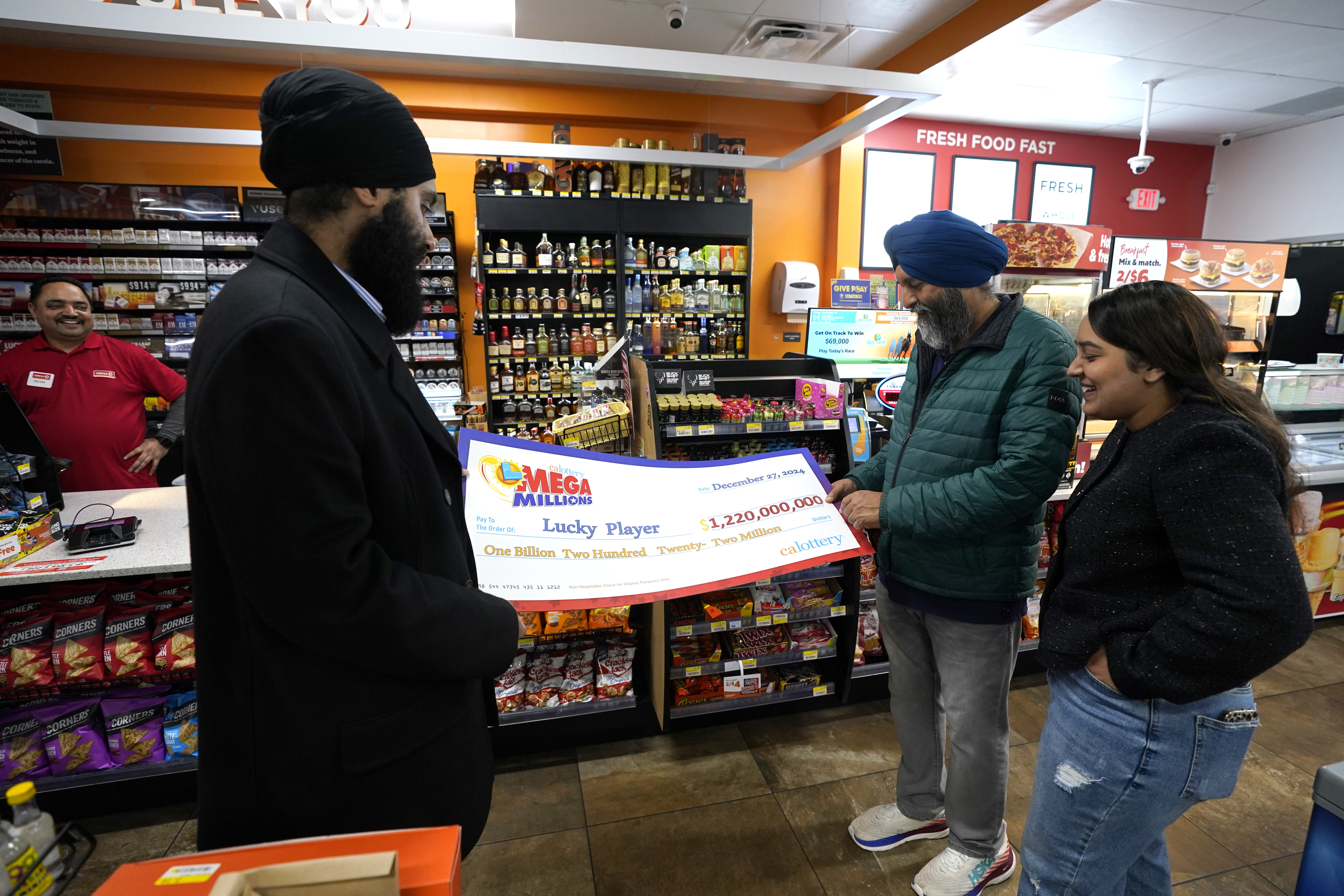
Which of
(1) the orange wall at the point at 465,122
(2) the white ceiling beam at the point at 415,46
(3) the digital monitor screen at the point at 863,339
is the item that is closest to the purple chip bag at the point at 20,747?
(2) the white ceiling beam at the point at 415,46

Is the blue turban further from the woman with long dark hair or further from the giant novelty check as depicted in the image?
the giant novelty check

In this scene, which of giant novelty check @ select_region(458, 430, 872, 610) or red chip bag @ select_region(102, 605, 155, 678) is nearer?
giant novelty check @ select_region(458, 430, 872, 610)

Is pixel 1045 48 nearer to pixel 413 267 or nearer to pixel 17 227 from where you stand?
pixel 413 267

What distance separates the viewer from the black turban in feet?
3.20

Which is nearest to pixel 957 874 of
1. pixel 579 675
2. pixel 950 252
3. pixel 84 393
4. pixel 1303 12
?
pixel 579 675

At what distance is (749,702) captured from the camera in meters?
2.90

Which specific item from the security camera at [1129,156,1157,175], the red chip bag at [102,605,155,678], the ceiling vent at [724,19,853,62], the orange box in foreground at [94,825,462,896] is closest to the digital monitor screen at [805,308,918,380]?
the ceiling vent at [724,19,853,62]

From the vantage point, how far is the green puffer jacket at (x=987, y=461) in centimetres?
175

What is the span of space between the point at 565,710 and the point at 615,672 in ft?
0.88

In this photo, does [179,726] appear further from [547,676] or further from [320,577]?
[320,577]

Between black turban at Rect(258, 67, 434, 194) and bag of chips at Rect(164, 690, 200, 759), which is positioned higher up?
black turban at Rect(258, 67, 434, 194)

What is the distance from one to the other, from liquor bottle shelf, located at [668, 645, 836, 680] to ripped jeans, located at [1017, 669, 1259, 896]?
4.66ft

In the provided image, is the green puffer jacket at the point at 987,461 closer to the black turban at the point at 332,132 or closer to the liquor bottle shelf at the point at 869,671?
the liquor bottle shelf at the point at 869,671

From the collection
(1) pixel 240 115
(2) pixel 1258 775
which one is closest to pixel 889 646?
(2) pixel 1258 775
